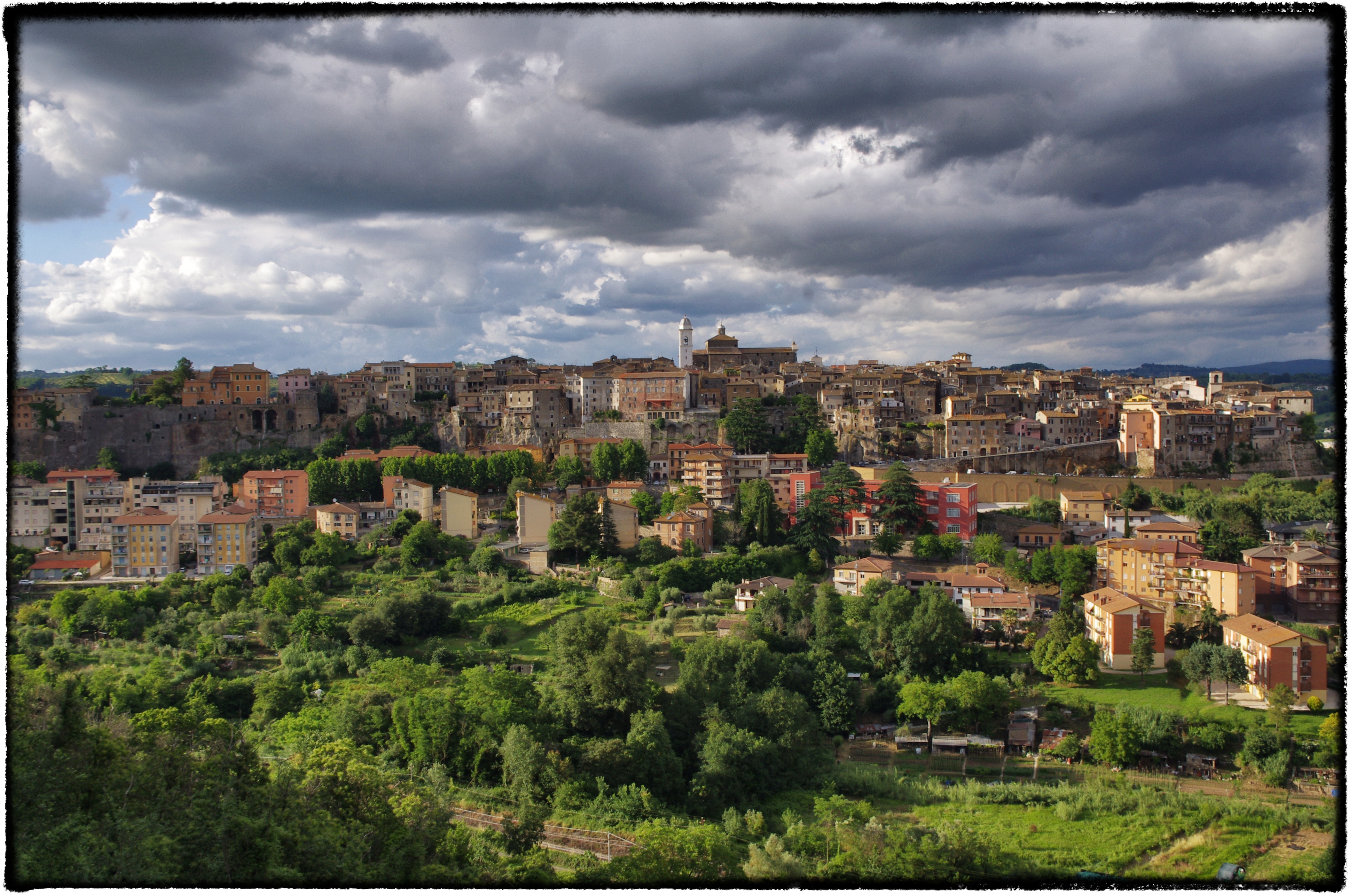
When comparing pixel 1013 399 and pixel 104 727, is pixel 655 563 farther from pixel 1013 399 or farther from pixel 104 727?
pixel 1013 399

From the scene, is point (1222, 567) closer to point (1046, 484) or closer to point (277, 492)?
point (1046, 484)

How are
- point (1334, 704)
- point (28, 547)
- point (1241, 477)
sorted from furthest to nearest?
point (1241, 477), point (28, 547), point (1334, 704)

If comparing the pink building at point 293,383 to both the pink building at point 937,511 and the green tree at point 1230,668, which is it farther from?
the green tree at point 1230,668

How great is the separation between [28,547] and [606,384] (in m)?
12.6

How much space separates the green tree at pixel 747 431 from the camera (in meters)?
18.3

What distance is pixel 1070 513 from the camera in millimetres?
15266

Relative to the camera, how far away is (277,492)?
1664 centimetres

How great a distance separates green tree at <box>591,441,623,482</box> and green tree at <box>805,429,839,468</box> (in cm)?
394

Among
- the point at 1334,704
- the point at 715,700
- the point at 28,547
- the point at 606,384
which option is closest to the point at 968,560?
the point at 1334,704

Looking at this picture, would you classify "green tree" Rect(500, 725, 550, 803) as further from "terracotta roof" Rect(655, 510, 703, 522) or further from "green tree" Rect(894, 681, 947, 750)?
"terracotta roof" Rect(655, 510, 703, 522)

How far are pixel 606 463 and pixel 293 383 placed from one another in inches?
392

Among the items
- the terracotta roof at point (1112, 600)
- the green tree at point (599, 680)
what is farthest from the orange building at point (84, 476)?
the terracotta roof at point (1112, 600)

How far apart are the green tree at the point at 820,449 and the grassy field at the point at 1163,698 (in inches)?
322

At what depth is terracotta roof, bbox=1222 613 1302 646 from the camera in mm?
9250
